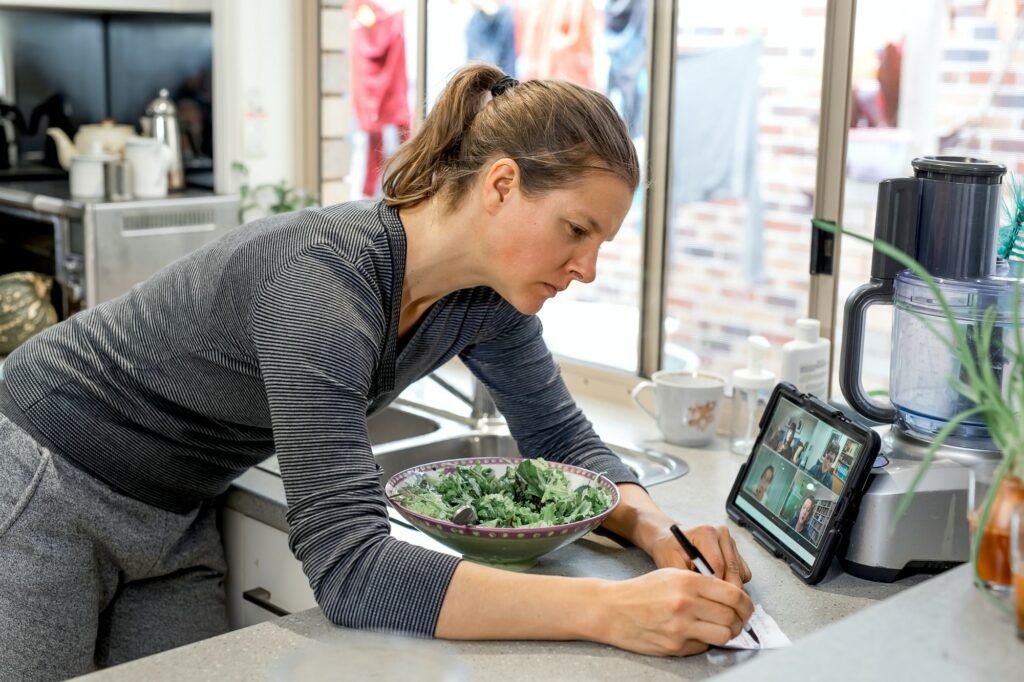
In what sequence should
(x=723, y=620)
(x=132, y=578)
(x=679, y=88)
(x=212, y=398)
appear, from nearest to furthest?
(x=723, y=620) → (x=212, y=398) → (x=132, y=578) → (x=679, y=88)

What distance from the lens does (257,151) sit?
112 inches

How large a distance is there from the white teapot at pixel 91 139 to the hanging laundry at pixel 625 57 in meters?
1.16

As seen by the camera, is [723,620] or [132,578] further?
[132,578]

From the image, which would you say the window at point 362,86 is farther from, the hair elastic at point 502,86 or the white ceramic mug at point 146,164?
the hair elastic at point 502,86

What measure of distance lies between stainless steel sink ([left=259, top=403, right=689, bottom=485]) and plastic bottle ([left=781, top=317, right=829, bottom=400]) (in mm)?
219

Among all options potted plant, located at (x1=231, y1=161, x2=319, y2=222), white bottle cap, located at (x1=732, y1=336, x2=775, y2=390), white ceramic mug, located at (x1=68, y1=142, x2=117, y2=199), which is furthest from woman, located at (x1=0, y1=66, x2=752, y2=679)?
potted plant, located at (x1=231, y1=161, x2=319, y2=222)

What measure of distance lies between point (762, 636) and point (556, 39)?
1836mm

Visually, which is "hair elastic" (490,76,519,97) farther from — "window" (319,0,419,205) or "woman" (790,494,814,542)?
"window" (319,0,419,205)

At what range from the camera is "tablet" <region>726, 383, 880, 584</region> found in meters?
1.31

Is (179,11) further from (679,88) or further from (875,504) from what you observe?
(875,504)

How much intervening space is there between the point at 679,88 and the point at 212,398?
3.76 ft

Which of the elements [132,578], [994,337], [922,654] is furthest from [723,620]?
[132,578]

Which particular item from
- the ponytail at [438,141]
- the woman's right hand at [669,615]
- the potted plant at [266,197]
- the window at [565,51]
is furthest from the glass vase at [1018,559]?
the potted plant at [266,197]

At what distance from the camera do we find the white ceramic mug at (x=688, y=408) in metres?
1.94
